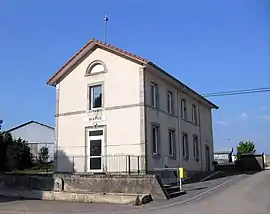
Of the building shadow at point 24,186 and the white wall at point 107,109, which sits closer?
the building shadow at point 24,186

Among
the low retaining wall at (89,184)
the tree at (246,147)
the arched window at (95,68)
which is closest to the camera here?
the low retaining wall at (89,184)

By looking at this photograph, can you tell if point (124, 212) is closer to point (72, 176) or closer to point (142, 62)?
point (72, 176)

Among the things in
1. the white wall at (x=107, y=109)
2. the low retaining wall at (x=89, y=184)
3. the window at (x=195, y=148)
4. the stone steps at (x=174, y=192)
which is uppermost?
the white wall at (x=107, y=109)

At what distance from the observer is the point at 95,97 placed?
24.8 metres

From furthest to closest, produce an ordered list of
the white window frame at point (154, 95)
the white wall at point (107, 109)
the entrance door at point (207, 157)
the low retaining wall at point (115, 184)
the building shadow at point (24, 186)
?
the entrance door at point (207, 157) < the white window frame at point (154, 95) < the white wall at point (107, 109) < the building shadow at point (24, 186) < the low retaining wall at point (115, 184)

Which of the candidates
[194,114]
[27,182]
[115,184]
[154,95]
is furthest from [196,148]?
[27,182]

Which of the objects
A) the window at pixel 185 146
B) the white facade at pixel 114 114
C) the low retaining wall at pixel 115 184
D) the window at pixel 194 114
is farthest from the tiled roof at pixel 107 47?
the window at pixel 194 114

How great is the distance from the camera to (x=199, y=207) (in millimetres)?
14805

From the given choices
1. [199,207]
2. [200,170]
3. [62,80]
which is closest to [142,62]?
[62,80]

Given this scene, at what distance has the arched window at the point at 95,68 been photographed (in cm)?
2466

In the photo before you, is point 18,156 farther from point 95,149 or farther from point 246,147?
point 246,147

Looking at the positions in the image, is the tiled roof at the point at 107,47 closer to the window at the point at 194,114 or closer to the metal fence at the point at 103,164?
the metal fence at the point at 103,164

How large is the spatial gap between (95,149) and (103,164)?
126cm

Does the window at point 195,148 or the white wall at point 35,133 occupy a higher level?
the white wall at point 35,133
